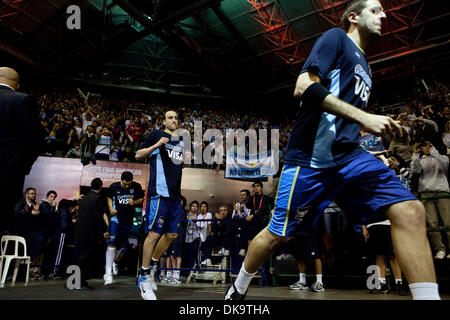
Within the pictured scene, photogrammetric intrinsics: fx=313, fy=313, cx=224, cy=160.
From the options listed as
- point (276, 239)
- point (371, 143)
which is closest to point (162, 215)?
point (276, 239)

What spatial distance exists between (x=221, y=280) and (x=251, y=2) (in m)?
11.0

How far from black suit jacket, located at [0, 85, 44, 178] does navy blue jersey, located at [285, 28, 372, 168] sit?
1.78 meters

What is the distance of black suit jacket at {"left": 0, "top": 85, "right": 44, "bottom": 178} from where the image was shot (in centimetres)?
207

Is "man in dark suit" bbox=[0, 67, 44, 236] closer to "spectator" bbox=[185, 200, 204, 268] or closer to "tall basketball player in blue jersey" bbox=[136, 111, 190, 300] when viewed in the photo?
"tall basketball player in blue jersey" bbox=[136, 111, 190, 300]

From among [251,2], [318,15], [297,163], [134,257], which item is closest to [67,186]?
[134,257]

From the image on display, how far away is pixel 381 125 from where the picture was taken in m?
1.48

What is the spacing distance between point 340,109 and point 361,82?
431 millimetres

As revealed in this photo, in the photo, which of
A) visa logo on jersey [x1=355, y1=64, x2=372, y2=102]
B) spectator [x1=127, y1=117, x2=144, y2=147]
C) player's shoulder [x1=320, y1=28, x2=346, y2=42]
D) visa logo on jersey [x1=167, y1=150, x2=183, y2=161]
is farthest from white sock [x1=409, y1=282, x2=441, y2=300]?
spectator [x1=127, y1=117, x2=144, y2=147]

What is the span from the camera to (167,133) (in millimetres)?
4004

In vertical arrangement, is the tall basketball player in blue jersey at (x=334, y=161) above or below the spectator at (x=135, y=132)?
below

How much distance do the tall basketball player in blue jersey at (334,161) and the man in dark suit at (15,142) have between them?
159 centimetres

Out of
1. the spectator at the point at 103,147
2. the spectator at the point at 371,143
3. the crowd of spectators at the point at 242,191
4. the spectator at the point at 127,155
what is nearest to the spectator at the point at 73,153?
the crowd of spectators at the point at 242,191

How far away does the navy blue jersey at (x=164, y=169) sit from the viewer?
3744mm

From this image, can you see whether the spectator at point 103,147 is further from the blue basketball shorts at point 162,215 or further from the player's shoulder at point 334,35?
the player's shoulder at point 334,35
